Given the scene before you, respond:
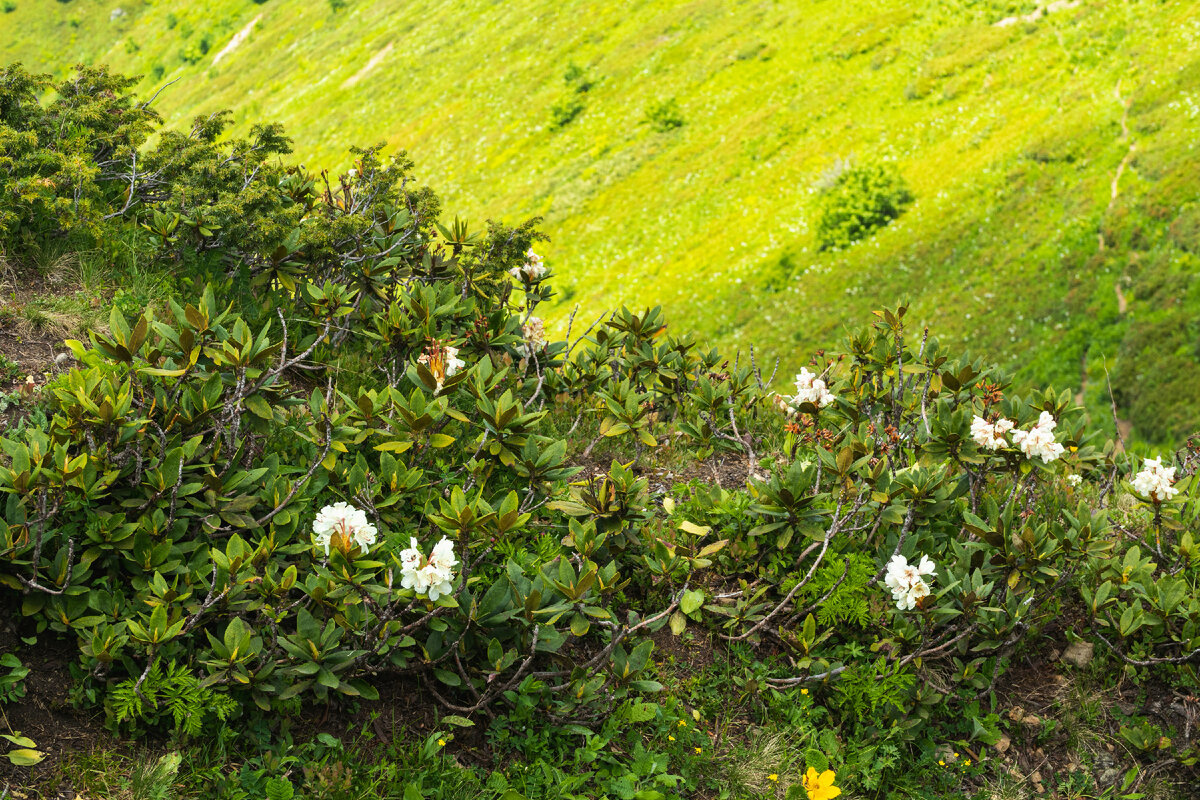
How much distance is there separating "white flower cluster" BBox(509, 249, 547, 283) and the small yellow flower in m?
3.50

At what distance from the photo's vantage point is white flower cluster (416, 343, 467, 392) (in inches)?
165

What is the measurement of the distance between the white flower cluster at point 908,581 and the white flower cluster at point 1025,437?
846 millimetres

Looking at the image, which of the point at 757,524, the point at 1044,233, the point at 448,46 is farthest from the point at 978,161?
the point at 448,46

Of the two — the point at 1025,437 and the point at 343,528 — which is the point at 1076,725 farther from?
the point at 343,528

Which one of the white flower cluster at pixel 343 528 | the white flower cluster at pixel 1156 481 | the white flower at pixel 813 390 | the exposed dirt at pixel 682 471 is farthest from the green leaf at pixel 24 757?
the white flower cluster at pixel 1156 481

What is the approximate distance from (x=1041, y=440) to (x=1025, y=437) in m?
0.07

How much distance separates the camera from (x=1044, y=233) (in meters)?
20.0

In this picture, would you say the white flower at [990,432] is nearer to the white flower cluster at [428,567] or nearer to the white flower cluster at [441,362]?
the white flower cluster at [441,362]

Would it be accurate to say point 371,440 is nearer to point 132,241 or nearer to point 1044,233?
point 132,241

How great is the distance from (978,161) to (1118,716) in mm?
22437

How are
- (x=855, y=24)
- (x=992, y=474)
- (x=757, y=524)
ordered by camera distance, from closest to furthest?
(x=757, y=524)
(x=992, y=474)
(x=855, y=24)

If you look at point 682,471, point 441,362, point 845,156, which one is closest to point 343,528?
point 441,362

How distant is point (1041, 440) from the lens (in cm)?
408

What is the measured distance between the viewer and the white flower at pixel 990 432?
13.6 ft
